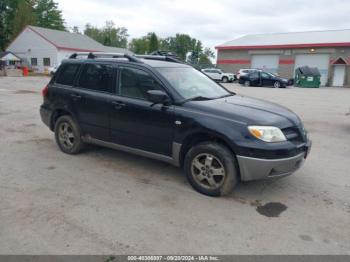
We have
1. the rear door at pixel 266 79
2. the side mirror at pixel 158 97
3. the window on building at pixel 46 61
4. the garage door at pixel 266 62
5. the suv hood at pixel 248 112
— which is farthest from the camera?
the window on building at pixel 46 61

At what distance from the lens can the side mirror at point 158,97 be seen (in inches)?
167

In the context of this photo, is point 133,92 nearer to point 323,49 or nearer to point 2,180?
point 2,180

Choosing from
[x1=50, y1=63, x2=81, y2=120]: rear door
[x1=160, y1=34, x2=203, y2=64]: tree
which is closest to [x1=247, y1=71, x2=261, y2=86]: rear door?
[x1=50, y1=63, x2=81, y2=120]: rear door

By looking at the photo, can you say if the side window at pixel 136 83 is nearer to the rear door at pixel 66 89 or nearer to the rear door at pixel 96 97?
the rear door at pixel 96 97

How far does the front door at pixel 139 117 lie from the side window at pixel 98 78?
224mm

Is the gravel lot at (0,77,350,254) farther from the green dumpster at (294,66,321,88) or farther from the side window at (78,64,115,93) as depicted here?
the green dumpster at (294,66,321,88)

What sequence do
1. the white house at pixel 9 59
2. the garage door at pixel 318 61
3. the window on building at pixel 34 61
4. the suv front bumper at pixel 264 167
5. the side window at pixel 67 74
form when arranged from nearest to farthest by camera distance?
the suv front bumper at pixel 264 167 → the side window at pixel 67 74 → the garage door at pixel 318 61 → the white house at pixel 9 59 → the window on building at pixel 34 61

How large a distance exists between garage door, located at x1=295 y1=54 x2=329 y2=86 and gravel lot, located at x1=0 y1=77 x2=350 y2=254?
33.4 metres

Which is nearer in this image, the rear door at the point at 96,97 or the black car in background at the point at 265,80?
the rear door at the point at 96,97

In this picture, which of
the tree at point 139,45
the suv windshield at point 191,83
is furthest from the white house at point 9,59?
the tree at point 139,45

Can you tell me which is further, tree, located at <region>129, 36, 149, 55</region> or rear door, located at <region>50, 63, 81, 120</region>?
tree, located at <region>129, 36, 149, 55</region>

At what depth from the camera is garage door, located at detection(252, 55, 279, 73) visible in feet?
128

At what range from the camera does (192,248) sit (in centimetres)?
302

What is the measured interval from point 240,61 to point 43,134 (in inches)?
1460
